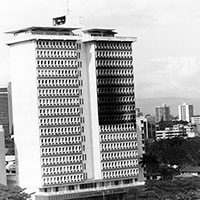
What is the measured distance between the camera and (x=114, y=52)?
80.9m

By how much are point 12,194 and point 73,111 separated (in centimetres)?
1186

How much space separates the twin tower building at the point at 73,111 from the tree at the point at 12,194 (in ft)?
14.7

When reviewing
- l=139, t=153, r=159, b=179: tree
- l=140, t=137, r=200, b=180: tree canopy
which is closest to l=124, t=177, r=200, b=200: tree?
l=139, t=153, r=159, b=179: tree

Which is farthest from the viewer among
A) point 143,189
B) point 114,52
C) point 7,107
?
point 7,107

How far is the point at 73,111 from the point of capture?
7750 cm

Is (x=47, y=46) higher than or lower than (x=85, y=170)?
higher

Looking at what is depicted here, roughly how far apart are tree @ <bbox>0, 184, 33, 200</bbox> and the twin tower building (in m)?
4.49

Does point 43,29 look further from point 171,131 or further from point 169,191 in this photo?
point 171,131

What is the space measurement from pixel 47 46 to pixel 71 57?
9.75 feet

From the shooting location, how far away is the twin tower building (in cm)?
7562

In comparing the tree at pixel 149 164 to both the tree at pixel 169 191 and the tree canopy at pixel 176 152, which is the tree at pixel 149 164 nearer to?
the tree canopy at pixel 176 152

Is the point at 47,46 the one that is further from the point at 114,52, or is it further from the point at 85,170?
the point at 85,170

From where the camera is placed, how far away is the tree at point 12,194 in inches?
2717

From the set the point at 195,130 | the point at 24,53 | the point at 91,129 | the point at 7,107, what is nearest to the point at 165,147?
the point at 91,129
